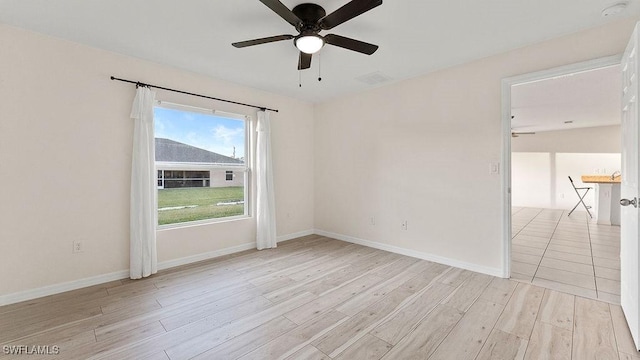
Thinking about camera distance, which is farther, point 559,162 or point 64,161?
point 559,162

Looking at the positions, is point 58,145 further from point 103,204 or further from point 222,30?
point 222,30

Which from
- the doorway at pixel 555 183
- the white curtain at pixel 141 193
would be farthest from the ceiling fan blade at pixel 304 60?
the doorway at pixel 555 183

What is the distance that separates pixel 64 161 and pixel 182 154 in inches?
44.3

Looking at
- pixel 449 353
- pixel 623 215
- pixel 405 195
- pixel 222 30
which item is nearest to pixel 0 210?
pixel 222 30

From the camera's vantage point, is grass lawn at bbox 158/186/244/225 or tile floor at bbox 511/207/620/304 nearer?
tile floor at bbox 511/207/620/304

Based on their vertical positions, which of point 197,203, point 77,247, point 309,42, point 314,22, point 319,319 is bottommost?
point 319,319

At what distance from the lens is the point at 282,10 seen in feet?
5.88

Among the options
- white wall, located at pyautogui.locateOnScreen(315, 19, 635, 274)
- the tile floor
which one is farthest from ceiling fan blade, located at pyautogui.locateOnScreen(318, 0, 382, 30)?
the tile floor

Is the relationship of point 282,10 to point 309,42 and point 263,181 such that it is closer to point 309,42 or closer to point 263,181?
point 309,42

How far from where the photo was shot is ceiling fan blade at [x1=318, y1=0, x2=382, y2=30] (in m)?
1.70

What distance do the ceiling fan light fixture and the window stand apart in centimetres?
203

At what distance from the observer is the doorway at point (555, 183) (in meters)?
2.75

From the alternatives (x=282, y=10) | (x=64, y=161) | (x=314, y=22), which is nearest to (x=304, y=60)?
(x=314, y=22)

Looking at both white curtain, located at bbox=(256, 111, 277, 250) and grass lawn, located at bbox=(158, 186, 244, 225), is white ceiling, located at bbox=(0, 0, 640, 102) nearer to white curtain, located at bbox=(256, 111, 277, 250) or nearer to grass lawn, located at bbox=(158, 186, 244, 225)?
white curtain, located at bbox=(256, 111, 277, 250)
